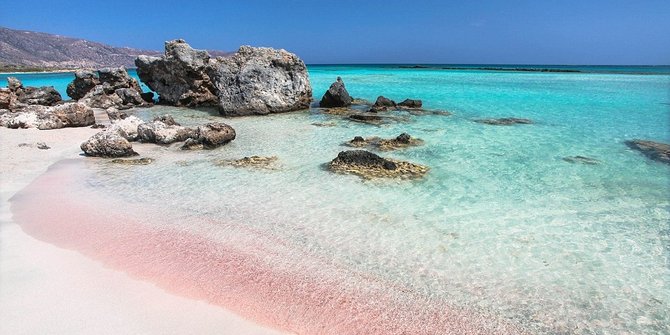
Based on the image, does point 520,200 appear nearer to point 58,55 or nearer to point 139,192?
point 139,192

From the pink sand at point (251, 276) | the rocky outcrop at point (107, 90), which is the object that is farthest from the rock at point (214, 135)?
the rocky outcrop at point (107, 90)

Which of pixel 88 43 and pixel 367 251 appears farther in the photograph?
pixel 88 43

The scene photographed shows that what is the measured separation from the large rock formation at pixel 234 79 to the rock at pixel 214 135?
5.60m

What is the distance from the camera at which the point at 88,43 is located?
466ft

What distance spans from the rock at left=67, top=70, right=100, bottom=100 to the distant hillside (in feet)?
282

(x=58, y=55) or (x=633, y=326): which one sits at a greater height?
(x=58, y=55)

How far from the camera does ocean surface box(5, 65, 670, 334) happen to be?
3.72 m

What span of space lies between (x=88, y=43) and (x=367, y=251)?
170997mm

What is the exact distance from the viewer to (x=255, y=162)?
888 cm

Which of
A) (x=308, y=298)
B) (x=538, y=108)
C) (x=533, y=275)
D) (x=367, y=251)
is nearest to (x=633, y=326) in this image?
(x=533, y=275)

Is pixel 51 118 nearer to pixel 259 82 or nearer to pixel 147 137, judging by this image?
pixel 147 137

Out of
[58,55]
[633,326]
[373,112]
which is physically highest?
[58,55]

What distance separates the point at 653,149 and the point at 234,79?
571 inches

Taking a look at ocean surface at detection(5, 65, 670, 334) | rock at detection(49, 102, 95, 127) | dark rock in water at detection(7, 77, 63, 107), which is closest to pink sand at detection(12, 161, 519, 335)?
ocean surface at detection(5, 65, 670, 334)
